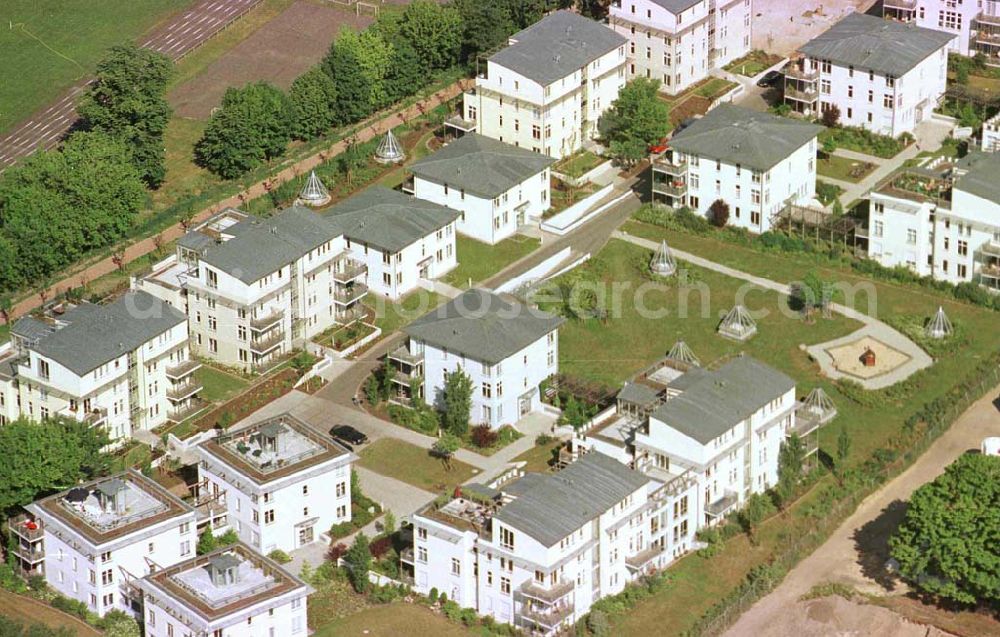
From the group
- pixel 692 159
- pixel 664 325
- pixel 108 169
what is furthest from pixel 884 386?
pixel 108 169

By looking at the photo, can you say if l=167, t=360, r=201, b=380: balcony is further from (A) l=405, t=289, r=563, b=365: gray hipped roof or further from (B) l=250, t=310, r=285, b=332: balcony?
(A) l=405, t=289, r=563, b=365: gray hipped roof

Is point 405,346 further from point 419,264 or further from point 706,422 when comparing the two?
point 706,422

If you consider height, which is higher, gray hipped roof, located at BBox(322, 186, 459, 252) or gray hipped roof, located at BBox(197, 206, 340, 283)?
gray hipped roof, located at BBox(197, 206, 340, 283)

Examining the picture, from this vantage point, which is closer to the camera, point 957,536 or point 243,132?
point 957,536

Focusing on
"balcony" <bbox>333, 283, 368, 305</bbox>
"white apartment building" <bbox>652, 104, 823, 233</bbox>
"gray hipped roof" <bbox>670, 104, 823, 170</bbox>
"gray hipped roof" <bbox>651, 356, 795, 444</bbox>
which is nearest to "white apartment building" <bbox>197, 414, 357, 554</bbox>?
"gray hipped roof" <bbox>651, 356, 795, 444</bbox>

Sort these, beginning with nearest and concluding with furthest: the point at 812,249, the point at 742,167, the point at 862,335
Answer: the point at 862,335 < the point at 812,249 < the point at 742,167

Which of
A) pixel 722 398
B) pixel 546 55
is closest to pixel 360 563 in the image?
pixel 722 398

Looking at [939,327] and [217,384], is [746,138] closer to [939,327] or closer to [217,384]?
[939,327]
